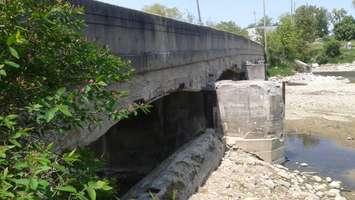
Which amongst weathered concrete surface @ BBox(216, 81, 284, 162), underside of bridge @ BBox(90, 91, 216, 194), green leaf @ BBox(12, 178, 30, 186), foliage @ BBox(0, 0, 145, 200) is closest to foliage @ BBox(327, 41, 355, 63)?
underside of bridge @ BBox(90, 91, 216, 194)

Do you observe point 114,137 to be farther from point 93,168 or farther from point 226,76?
point 93,168

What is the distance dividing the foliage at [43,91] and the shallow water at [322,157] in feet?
39.8

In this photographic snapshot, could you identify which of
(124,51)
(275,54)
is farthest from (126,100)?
(275,54)

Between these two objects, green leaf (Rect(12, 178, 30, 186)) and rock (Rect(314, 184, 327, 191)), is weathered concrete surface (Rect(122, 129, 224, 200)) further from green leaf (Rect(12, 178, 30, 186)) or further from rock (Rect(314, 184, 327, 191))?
green leaf (Rect(12, 178, 30, 186))

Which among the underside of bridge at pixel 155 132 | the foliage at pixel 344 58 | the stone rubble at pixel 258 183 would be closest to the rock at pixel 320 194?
the stone rubble at pixel 258 183

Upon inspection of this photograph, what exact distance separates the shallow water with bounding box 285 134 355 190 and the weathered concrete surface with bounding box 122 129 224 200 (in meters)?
3.56

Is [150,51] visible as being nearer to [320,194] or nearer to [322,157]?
[320,194]

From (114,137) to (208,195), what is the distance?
6.23 meters

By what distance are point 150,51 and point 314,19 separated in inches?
3832

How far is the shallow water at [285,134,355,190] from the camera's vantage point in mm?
16484

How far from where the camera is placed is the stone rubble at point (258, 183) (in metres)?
11.8

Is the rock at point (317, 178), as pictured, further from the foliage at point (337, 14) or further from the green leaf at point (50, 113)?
the foliage at point (337, 14)

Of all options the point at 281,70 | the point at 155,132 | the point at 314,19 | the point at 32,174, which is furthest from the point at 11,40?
the point at 314,19

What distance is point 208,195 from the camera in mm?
11062
